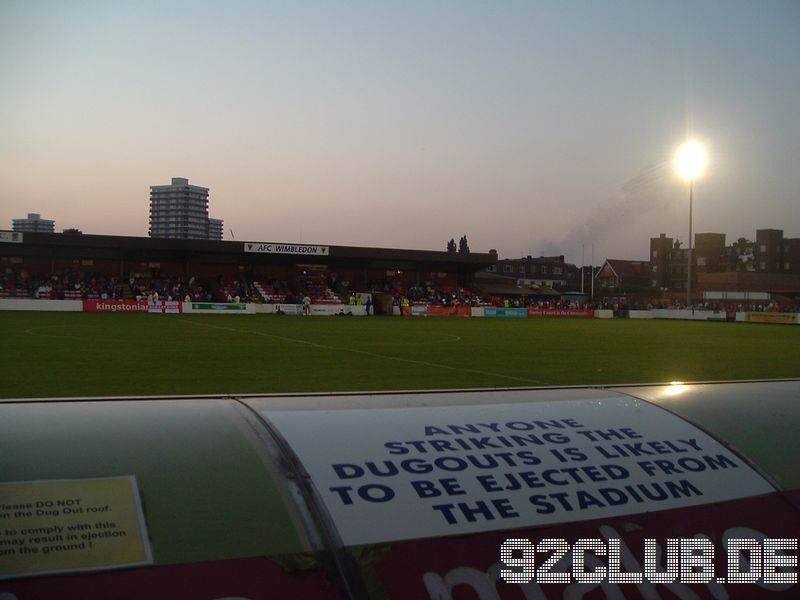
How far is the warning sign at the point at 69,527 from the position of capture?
185 cm

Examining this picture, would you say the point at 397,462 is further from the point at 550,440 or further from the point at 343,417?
the point at 550,440

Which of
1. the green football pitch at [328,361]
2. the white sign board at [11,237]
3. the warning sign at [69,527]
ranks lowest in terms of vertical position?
the green football pitch at [328,361]

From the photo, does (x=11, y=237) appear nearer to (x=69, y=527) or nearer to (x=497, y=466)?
(x=69, y=527)

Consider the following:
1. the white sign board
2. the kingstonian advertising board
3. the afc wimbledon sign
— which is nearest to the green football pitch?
the kingstonian advertising board

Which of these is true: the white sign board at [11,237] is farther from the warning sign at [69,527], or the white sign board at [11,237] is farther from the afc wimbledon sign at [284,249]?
the warning sign at [69,527]

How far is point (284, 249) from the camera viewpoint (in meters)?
57.8

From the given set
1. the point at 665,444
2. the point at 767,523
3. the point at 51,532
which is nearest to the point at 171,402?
the point at 51,532

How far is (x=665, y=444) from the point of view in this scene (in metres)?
2.88

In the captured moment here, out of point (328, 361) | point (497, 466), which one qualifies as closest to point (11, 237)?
point (328, 361)

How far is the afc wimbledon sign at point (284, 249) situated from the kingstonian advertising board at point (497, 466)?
5549 centimetres

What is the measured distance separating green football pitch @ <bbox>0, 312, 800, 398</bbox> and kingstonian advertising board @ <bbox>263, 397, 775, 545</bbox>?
9031mm

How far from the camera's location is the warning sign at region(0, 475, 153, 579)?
185 centimetres

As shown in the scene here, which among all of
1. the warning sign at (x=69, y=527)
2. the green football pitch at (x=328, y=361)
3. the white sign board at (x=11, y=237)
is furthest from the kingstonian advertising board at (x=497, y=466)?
the white sign board at (x=11, y=237)

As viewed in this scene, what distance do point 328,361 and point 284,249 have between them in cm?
4219
